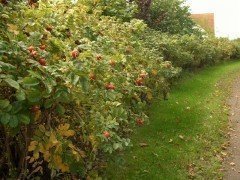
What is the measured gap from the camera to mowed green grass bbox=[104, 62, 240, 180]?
7461 millimetres

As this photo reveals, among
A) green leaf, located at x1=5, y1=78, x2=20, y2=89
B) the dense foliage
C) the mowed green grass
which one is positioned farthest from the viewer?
the mowed green grass

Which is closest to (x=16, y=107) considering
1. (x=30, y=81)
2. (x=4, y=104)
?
(x=4, y=104)

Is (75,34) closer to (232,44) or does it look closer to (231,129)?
(231,129)

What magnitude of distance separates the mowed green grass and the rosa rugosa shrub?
3.14 ft

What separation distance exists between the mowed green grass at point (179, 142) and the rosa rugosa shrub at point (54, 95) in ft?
3.14

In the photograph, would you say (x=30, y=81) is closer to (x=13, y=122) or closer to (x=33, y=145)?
(x=13, y=122)

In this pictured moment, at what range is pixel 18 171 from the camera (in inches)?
156

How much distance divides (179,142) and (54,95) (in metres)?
6.70

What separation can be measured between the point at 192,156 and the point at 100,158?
4.05 metres

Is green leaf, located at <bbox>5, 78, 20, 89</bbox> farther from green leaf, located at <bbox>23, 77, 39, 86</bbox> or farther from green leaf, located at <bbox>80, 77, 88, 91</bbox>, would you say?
green leaf, located at <bbox>80, 77, 88, 91</bbox>

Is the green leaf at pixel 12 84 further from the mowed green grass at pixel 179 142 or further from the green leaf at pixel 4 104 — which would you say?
the mowed green grass at pixel 179 142

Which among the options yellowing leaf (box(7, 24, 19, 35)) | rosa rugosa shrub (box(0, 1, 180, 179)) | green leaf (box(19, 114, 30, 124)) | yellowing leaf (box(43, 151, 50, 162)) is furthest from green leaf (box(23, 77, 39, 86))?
yellowing leaf (box(7, 24, 19, 35))

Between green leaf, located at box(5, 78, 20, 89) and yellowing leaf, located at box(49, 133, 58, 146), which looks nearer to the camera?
green leaf, located at box(5, 78, 20, 89)

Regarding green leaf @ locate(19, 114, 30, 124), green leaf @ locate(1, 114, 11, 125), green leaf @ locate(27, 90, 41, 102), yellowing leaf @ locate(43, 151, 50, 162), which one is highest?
green leaf @ locate(27, 90, 41, 102)
